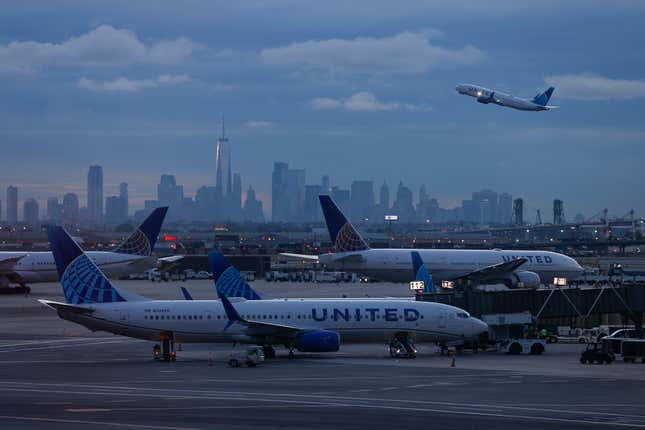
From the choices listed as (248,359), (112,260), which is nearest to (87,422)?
(248,359)

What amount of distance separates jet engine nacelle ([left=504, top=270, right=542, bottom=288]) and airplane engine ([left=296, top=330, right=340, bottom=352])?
1892 inches

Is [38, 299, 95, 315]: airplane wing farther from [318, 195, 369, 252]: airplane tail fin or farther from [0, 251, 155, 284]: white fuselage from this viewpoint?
[0, 251, 155, 284]: white fuselage

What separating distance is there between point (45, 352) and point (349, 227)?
1866 inches

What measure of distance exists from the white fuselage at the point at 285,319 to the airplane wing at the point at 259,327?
0.38m

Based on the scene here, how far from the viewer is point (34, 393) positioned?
39438 millimetres

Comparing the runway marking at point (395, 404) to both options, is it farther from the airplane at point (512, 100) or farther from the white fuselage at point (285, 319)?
the airplane at point (512, 100)

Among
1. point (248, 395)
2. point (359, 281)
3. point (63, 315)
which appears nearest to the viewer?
point (248, 395)

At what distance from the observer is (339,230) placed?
10006 cm

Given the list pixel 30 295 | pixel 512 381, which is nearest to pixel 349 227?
pixel 30 295

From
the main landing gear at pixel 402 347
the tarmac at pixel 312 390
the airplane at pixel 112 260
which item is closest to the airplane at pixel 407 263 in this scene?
the airplane at pixel 112 260

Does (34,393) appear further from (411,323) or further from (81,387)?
(411,323)

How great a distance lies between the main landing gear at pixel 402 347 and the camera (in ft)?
179

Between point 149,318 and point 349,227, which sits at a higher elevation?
point 349,227

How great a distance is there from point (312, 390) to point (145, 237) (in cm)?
7384
